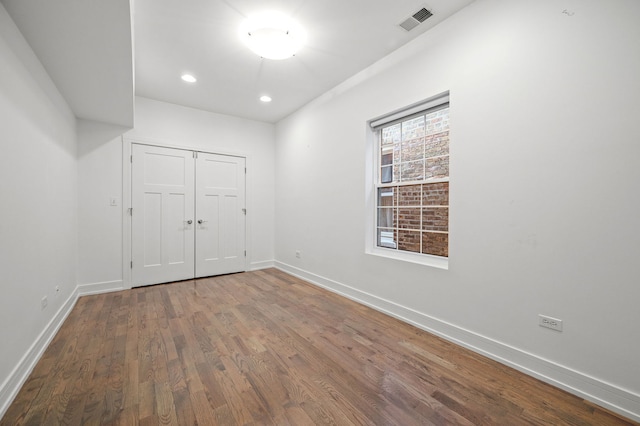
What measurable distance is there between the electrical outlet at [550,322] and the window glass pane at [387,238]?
150cm

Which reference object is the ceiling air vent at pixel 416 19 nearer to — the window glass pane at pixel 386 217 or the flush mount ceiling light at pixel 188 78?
the window glass pane at pixel 386 217

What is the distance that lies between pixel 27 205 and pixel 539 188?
12.4 feet

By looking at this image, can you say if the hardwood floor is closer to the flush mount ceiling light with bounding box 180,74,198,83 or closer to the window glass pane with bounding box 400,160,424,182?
the window glass pane with bounding box 400,160,424,182

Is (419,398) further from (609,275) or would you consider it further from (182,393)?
(182,393)

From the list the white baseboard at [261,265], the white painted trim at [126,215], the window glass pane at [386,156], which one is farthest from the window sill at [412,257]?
the white painted trim at [126,215]

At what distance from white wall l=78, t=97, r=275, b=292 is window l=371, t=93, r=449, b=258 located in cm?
263

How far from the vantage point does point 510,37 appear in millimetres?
2029

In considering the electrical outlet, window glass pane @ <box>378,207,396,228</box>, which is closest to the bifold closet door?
window glass pane @ <box>378,207,396,228</box>

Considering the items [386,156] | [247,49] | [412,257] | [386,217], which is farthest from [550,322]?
[247,49]

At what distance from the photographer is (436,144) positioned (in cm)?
274

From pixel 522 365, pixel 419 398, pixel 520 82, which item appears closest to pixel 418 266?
pixel 522 365

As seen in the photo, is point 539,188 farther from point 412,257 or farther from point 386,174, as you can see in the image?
point 386,174

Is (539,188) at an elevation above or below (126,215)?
above

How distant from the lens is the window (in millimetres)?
2693
